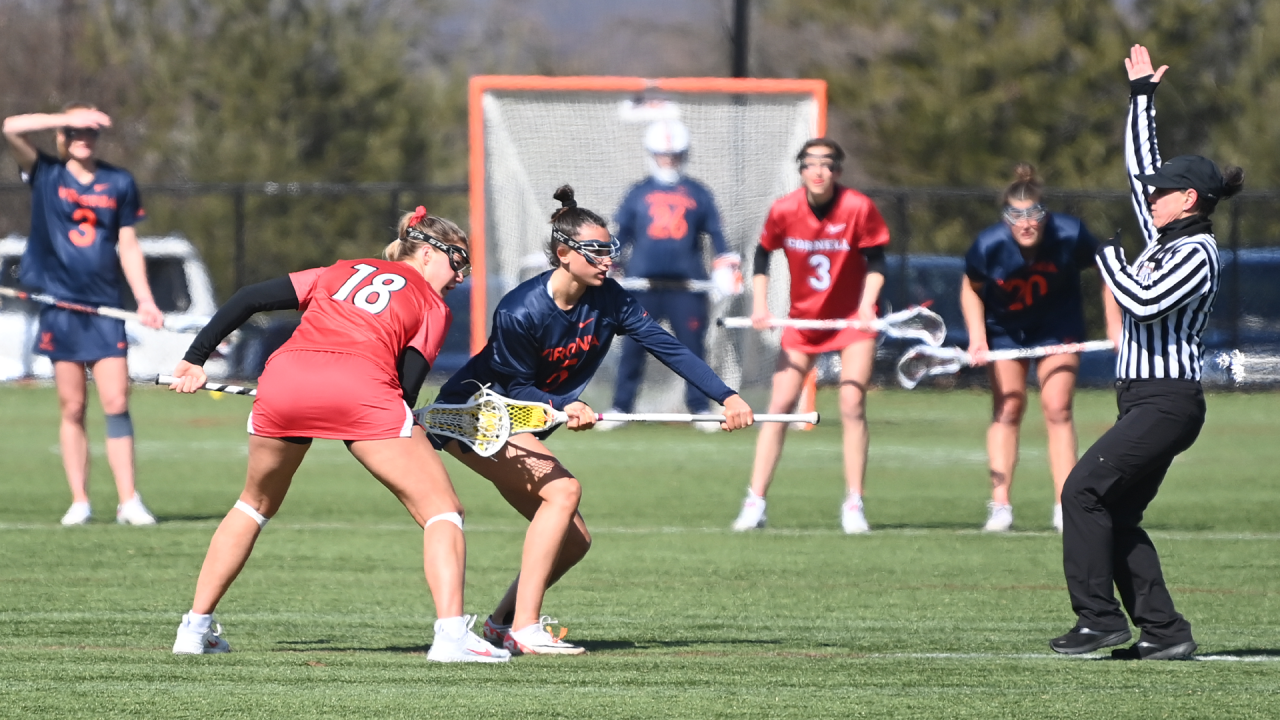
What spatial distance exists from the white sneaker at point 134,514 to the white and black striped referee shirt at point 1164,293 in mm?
5276

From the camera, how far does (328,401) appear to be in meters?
5.47

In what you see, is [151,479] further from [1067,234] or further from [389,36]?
[389,36]

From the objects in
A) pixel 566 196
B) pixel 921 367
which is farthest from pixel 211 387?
pixel 921 367

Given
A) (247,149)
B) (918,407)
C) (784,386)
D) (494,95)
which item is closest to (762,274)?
(784,386)

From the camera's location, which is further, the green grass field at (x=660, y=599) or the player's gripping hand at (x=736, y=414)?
the player's gripping hand at (x=736, y=414)

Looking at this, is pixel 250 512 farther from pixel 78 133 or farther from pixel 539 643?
pixel 78 133

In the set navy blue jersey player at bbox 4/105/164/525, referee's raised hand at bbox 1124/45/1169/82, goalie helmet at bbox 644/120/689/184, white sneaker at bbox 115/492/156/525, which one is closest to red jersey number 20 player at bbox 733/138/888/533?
referee's raised hand at bbox 1124/45/1169/82

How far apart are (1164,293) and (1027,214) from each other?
3119 mm

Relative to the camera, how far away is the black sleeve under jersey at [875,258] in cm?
946

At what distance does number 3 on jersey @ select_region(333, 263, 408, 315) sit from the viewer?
18.3 feet

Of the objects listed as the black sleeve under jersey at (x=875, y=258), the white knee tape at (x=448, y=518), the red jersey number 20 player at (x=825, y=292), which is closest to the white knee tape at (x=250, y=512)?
the white knee tape at (x=448, y=518)

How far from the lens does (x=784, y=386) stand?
9.38 meters

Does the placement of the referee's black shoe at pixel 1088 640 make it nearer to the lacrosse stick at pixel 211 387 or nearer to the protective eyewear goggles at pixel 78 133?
the lacrosse stick at pixel 211 387

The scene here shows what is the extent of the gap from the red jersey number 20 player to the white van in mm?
11227
